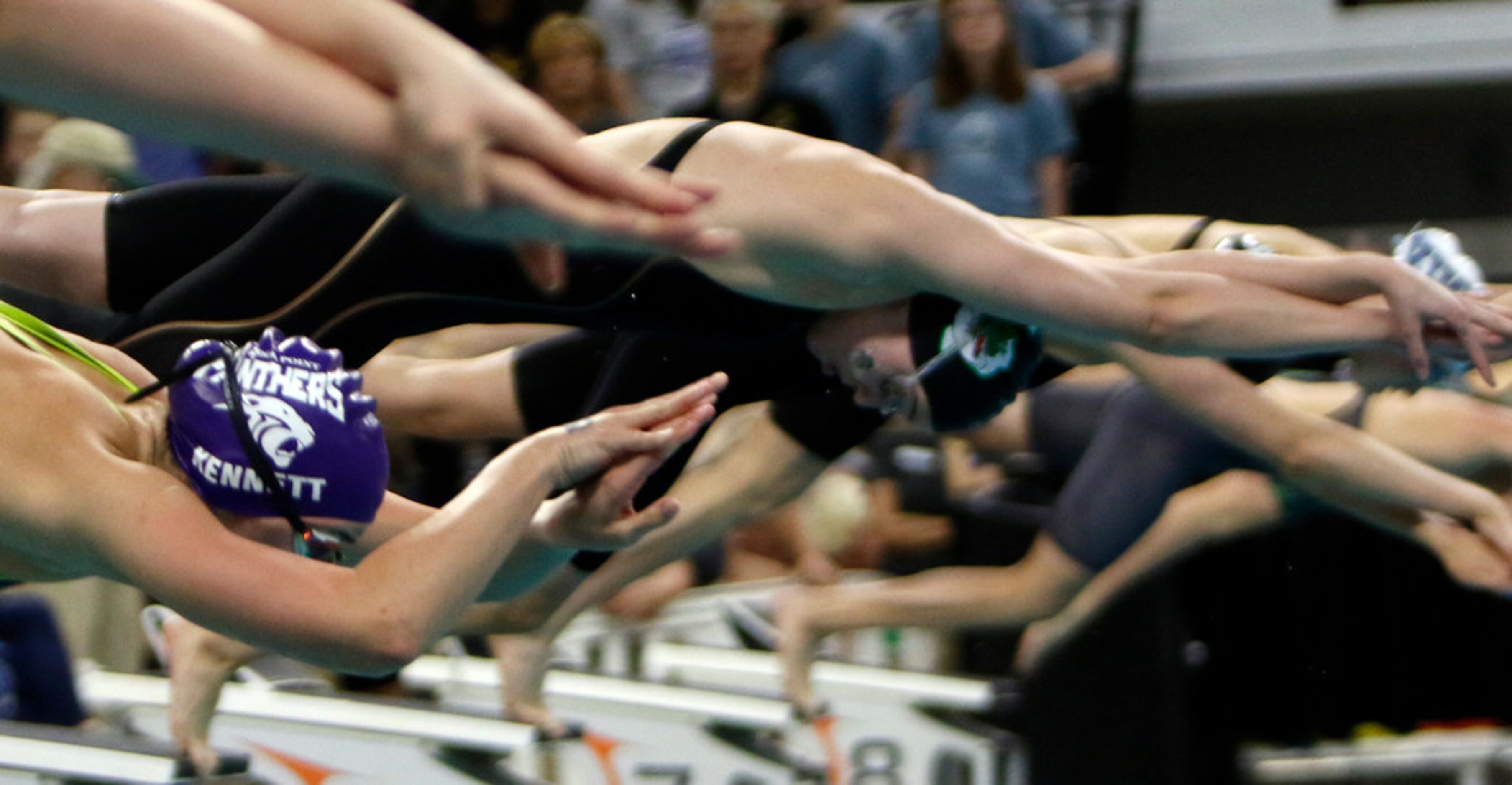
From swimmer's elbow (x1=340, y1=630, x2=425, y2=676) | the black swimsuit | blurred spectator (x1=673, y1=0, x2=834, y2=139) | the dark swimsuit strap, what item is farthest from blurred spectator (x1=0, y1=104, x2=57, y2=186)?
swimmer's elbow (x1=340, y1=630, x2=425, y2=676)

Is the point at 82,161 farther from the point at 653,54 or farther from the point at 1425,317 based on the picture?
the point at 1425,317

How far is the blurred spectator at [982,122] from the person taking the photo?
168 inches

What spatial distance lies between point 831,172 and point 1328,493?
1872 mm

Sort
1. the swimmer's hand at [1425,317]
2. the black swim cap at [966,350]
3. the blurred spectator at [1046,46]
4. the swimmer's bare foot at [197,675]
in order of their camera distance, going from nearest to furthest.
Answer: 1. the swimmer's hand at [1425,317]
2. the black swim cap at [966,350]
3. the swimmer's bare foot at [197,675]
4. the blurred spectator at [1046,46]

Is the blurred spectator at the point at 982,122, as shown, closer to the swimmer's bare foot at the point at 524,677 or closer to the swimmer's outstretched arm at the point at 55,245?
the swimmer's bare foot at the point at 524,677

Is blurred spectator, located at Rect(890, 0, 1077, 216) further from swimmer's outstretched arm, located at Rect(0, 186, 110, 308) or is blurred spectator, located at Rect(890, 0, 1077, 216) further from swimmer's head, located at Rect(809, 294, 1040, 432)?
swimmer's outstretched arm, located at Rect(0, 186, 110, 308)

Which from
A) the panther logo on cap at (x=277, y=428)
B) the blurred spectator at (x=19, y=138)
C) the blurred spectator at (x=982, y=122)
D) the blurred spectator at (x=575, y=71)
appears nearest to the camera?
the panther logo on cap at (x=277, y=428)

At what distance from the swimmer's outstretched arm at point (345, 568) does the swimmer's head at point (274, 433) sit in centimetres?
7

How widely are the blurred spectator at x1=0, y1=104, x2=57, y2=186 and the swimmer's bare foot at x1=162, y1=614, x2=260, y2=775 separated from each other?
1435 millimetres

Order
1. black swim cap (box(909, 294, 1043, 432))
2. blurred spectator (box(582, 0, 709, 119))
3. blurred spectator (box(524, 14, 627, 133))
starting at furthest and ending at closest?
1. blurred spectator (box(582, 0, 709, 119))
2. blurred spectator (box(524, 14, 627, 133))
3. black swim cap (box(909, 294, 1043, 432))

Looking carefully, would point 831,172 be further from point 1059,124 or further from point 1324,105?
point 1324,105

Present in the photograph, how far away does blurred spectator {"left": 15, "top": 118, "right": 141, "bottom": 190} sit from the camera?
3.65 metres

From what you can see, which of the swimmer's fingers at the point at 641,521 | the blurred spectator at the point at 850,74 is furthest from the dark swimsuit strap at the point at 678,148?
the blurred spectator at the point at 850,74

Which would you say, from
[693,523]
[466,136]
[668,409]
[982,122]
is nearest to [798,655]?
[693,523]
